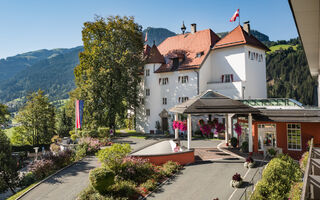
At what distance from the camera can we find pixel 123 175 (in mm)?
14906

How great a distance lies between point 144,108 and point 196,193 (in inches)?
1263

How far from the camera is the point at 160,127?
42.0 m

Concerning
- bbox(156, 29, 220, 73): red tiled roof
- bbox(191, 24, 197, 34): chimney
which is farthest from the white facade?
bbox(191, 24, 197, 34): chimney

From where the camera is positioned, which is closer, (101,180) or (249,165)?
(101,180)

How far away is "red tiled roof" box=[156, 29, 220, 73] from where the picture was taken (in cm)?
3884

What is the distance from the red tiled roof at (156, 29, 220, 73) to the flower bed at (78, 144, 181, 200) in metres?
24.0

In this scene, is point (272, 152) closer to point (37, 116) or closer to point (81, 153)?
point (81, 153)

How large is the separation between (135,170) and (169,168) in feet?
8.05

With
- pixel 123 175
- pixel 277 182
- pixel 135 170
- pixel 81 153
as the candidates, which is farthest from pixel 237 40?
pixel 277 182

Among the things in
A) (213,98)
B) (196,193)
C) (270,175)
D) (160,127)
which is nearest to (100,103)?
(160,127)

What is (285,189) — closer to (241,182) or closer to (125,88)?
(241,182)

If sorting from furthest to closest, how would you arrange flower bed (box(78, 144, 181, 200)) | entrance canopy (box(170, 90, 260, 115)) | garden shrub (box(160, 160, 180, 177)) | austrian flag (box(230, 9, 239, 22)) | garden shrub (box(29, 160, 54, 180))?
austrian flag (box(230, 9, 239, 22))
entrance canopy (box(170, 90, 260, 115))
garden shrub (box(29, 160, 54, 180))
garden shrub (box(160, 160, 180, 177))
flower bed (box(78, 144, 181, 200))

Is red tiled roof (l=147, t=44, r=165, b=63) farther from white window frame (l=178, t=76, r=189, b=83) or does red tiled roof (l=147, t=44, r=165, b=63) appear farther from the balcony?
the balcony

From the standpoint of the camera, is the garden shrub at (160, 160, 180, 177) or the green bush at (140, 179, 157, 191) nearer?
the green bush at (140, 179, 157, 191)
